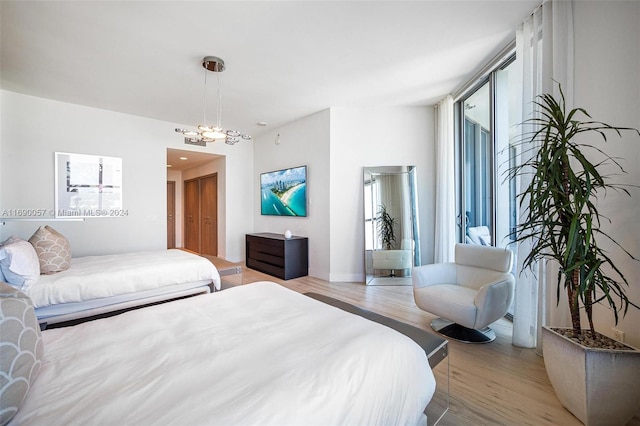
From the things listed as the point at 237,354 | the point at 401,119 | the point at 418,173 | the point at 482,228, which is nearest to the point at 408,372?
the point at 237,354

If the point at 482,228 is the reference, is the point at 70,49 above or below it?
above

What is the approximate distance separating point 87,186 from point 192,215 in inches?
129

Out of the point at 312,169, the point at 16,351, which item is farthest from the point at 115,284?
the point at 312,169

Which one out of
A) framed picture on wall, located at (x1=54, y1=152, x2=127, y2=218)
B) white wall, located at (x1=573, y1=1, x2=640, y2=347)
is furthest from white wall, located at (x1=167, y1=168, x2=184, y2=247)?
white wall, located at (x1=573, y1=1, x2=640, y2=347)

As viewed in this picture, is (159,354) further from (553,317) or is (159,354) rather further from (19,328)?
(553,317)

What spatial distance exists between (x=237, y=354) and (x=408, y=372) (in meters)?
0.76

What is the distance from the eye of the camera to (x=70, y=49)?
103 inches

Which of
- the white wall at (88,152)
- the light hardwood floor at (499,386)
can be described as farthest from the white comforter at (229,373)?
the white wall at (88,152)

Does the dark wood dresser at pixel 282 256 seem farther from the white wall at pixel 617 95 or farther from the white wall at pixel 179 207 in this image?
the white wall at pixel 179 207

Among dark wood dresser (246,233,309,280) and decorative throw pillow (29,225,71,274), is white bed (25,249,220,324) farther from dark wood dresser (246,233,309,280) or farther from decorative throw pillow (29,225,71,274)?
dark wood dresser (246,233,309,280)

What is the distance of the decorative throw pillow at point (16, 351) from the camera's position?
0.80 meters

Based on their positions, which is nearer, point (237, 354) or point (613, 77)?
point (237, 354)

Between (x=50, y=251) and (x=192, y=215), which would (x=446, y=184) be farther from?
(x=192, y=215)

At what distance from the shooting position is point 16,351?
90cm
